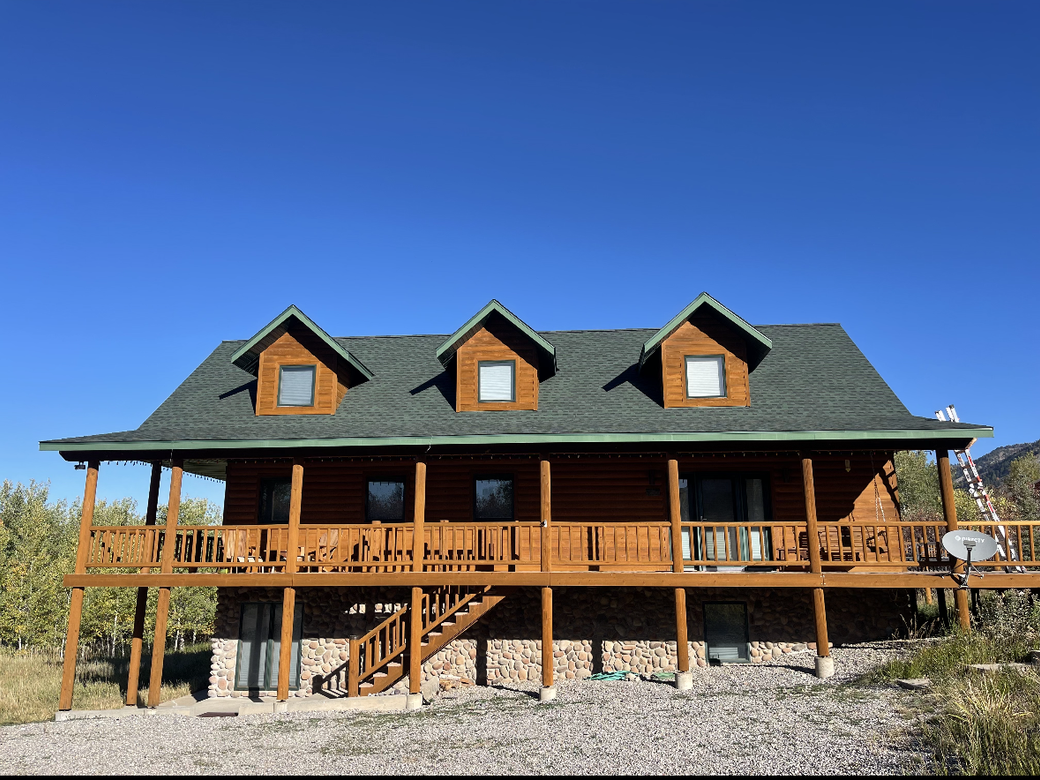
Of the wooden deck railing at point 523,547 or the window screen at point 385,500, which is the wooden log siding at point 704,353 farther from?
the window screen at point 385,500

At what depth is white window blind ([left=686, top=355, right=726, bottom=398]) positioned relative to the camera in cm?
1784

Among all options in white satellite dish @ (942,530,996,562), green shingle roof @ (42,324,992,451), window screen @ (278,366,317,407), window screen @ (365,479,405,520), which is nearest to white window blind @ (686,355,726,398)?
green shingle roof @ (42,324,992,451)

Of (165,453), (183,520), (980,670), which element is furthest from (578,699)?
(183,520)

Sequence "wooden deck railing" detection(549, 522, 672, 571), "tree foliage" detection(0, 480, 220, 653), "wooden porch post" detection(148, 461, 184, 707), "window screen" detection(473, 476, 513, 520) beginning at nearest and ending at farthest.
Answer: "wooden deck railing" detection(549, 522, 672, 571) → "wooden porch post" detection(148, 461, 184, 707) → "window screen" detection(473, 476, 513, 520) → "tree foliage" detection(0, 480, 220, 653)

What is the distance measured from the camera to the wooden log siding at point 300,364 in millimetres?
18438

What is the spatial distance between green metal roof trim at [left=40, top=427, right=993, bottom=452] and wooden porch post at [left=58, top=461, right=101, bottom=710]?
2.51 ft

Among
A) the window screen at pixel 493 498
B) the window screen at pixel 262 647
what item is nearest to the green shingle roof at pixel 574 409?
the window screen at pixel 493 498

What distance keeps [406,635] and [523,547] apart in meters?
3.29

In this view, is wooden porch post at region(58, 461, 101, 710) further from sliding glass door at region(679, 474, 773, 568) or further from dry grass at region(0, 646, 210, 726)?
sliding glass door at region(679, 474, 773, 568)

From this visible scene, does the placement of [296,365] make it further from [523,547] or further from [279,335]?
[523,547]

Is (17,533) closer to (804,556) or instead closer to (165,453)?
(165,453)

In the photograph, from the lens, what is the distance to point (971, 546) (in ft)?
48.4

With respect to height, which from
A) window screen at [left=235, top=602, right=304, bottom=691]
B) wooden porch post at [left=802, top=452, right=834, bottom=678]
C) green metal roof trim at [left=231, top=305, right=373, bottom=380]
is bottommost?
window screen at [left=235, top=602, right=304, bottom=691]

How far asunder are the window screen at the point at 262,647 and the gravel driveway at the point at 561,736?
3.31 metres
